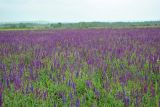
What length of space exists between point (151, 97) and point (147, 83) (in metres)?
0.69

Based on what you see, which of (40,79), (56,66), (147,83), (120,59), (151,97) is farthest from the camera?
(120,59)

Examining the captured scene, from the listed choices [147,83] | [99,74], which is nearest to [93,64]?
[99,74]

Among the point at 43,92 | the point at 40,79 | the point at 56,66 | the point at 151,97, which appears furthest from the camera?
the point at 56,66

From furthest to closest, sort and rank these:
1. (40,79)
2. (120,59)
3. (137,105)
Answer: (120,59), (40,79), (137,105)

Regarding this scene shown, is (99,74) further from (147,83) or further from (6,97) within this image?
(6,97)

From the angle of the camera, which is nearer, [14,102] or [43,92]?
[14,102]

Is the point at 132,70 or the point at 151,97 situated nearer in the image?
the point at 151,97

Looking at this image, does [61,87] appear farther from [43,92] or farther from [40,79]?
[40,79]

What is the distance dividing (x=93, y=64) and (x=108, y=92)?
6.65 feet

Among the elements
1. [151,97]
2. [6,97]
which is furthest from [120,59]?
[6,97]

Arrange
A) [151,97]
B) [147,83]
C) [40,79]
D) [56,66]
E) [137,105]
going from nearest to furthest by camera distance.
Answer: [137,105]
[151,97]
[147,83]
[40,79]
[56,66]

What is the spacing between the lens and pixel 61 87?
4.62m

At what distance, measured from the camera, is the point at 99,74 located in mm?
5527

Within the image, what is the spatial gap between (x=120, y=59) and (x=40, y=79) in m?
2.52
